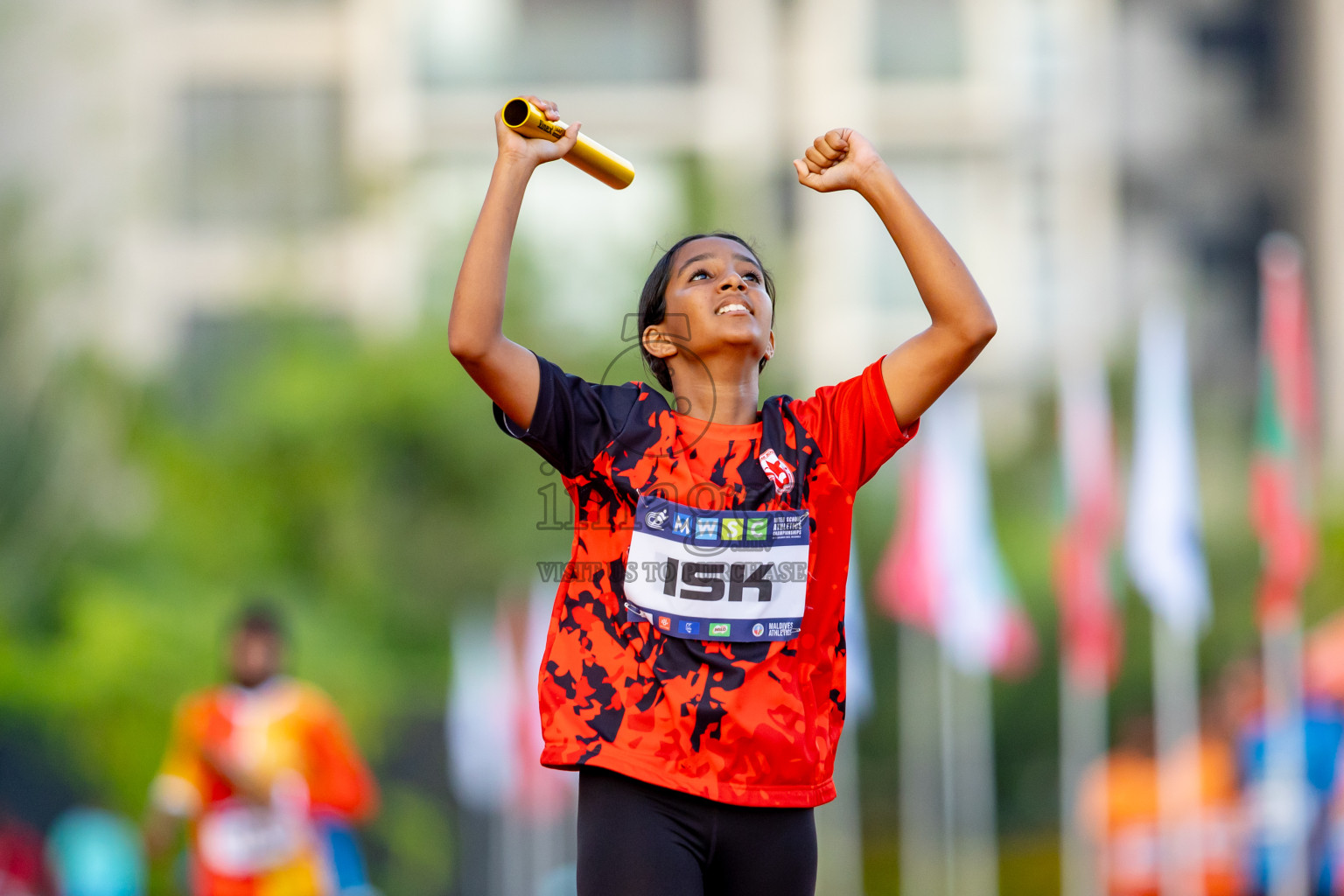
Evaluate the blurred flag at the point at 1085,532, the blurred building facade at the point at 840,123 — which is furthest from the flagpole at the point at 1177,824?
the blurred building facade at the point at 840,123

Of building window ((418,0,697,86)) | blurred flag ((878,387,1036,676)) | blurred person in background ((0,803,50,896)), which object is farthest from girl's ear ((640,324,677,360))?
building window ((418,0,697,86))

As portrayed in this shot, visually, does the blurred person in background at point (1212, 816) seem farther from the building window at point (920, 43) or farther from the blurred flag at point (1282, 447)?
the building window at point (920, 43)

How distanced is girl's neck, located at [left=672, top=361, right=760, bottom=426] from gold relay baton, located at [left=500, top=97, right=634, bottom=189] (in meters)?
0.37

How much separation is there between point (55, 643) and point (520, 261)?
640cm

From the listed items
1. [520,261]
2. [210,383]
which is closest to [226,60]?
[210,383]

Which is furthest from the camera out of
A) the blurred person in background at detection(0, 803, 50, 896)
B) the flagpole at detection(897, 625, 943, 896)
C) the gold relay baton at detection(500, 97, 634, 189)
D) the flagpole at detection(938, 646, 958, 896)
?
the flagpole at detection(897, 625, 943, 896)

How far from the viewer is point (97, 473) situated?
16609 millimetres

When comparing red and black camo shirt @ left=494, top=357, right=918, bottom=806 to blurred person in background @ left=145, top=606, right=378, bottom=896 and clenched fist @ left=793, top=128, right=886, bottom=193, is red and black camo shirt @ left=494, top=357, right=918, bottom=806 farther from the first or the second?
blurred person in background @ left=145, top=606, right=378, bottom=896

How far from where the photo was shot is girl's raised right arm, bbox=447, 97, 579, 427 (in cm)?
258

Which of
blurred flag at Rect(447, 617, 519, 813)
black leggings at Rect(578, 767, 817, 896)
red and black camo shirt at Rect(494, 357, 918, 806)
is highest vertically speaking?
red and black camo shirt at Rect(494, 357, 918, 806)

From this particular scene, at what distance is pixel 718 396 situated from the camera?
287 cm

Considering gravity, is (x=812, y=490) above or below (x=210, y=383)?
below

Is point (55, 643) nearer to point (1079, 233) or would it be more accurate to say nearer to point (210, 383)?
point (210, 383)

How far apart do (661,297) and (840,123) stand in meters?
25.5
